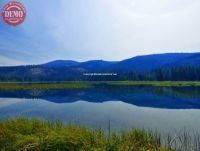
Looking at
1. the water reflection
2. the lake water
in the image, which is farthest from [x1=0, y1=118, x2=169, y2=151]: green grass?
the water reflection

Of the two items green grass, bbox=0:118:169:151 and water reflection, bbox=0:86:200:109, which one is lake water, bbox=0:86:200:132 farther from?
green grass, bbox=0:118:169:151

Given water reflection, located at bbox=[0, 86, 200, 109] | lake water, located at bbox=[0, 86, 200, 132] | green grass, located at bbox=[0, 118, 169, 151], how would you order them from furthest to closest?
water reflection, located at bbox=[0, 86, 200, 109] < lake water, located at bbox=[0, 86, 200, 132] < green grass, located at bbox=[0, 118, 169, 151]

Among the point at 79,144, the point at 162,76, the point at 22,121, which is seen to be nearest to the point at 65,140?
the point at 79,144

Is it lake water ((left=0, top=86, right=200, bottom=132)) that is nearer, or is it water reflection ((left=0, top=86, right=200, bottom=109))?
lake water ((left=0, top=86, right=200, bottom=132))

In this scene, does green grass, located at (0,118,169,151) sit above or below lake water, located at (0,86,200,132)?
above

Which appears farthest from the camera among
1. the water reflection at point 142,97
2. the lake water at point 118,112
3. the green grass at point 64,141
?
the water reflection at point 142,97

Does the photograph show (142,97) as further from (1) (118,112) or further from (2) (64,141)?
(2) (64,141)

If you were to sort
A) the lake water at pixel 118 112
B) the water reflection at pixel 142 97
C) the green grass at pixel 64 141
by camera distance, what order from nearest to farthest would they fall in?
the green grass at pixel 64 141
the lake water at pixel 118 112
the water reflection at pixel 142 97

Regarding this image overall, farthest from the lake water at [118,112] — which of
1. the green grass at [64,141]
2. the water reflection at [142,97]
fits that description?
the green grass at [64,141]

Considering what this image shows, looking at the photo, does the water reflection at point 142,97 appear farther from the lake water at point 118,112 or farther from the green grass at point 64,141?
the green grass at point 64,141

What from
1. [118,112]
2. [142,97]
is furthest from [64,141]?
[142,97]

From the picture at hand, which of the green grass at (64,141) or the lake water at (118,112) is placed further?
the lake water at (118,112)

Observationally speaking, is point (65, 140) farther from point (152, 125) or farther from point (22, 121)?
point (152, 125)

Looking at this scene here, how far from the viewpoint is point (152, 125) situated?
21656 millimetres
